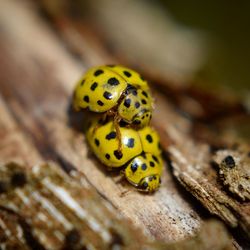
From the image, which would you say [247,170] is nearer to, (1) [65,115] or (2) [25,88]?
(1) [65,115]

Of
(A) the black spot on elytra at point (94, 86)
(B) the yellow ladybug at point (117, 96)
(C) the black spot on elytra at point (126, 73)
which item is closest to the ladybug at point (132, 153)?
(B) the yellow ladybug at point (117, 96)

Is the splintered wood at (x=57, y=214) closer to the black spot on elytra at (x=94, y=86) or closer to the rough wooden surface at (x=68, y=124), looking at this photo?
the rough wooden surface at (x=68, y=124)

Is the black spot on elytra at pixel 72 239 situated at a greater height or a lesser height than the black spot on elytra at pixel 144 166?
lesser

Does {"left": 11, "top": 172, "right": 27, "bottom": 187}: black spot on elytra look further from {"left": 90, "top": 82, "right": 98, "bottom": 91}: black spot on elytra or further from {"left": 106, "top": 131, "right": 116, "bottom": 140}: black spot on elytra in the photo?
{"left": 90, "top": 82, "right": 98, "bottom": 91}: black spot on elytra

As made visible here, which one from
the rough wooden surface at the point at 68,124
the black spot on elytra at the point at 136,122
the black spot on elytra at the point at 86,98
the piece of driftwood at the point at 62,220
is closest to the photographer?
the piece of driftwood at the point at 62,220

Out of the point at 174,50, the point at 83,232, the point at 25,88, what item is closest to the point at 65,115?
the point at 25,88

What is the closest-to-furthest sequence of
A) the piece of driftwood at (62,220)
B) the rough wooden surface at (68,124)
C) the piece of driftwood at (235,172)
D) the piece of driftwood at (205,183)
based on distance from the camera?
the piece of driftwood at (62,220) < the piece of driftwood at (205,183) < the piece of driftwood at (235,172) < the rough wooden surface at (68,124)

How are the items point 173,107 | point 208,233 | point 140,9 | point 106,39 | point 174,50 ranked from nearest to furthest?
point 208,233 → point 173,107 → point 106,39 → point 174,50 → point 140,9
